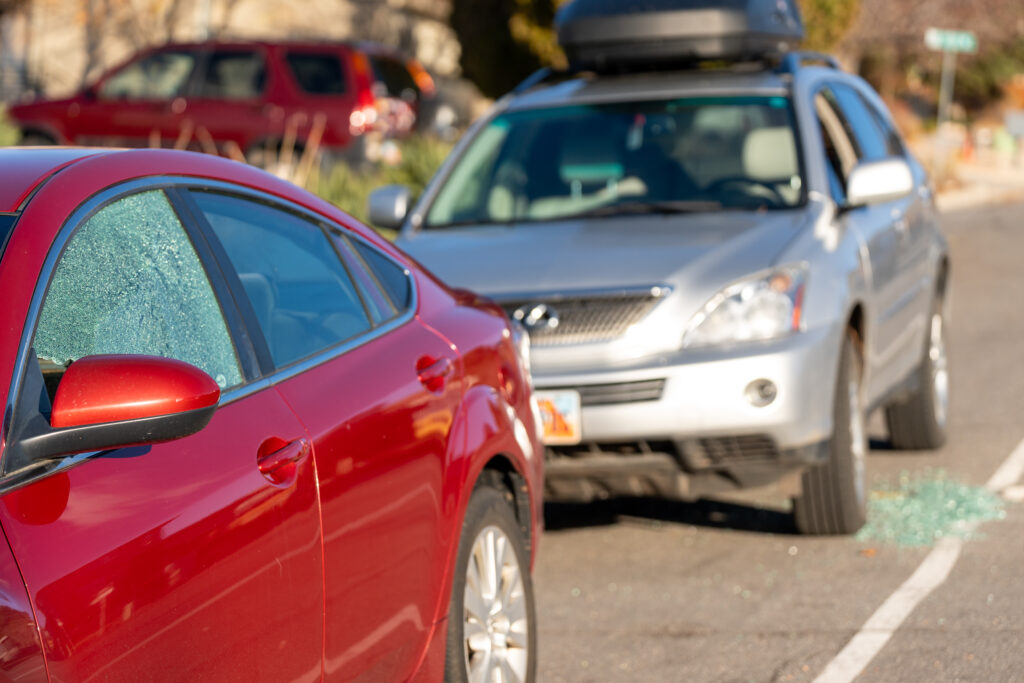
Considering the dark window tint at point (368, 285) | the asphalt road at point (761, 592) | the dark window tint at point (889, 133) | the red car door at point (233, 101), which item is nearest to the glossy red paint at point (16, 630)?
the dark window tint at point (368, 285)

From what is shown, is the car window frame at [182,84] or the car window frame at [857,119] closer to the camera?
the car window frame at [857,119]

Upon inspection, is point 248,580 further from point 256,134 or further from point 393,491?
point 256,134

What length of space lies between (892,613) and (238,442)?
3.04m

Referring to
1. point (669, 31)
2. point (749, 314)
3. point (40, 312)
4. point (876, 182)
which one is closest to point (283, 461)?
point (40, 312)

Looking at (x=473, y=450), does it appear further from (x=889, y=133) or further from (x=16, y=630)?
(x=889, y=133)

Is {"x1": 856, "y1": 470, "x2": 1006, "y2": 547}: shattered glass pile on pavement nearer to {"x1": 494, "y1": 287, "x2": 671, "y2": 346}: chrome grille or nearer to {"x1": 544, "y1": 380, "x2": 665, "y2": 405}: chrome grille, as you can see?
{"x1": 544, "y1": 380, "x2": 665, "y2": 405}: chrome grille

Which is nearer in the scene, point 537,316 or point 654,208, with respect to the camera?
point 537,316

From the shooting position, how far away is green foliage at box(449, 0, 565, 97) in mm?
22005

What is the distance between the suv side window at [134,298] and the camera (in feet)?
9.57

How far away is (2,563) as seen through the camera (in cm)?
243

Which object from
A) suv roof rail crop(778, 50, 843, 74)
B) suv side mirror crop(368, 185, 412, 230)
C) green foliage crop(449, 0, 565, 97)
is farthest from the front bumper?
green foliage crop(449, 0, 565, 97)

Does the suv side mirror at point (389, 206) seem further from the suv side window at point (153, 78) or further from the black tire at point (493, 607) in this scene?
the suv side window at point (153, 78)

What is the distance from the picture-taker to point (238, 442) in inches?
122

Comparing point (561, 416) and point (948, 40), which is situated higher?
point (561, 416)
